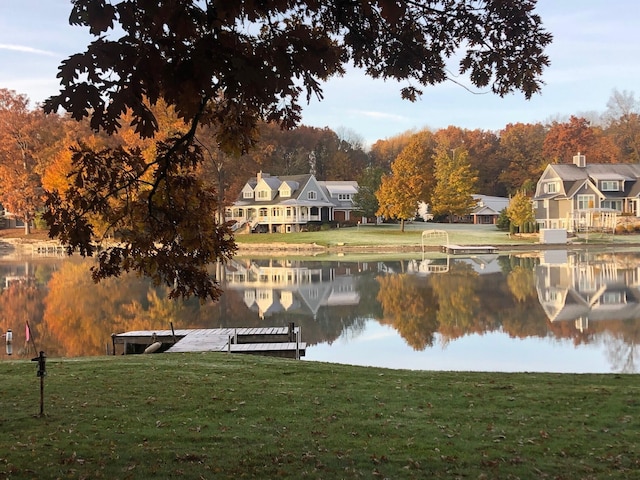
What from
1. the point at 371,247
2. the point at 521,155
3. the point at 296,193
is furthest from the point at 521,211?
the point at 521,155

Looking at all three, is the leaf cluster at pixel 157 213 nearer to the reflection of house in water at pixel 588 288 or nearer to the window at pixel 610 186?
the reflection of house in water at pixel 588 288

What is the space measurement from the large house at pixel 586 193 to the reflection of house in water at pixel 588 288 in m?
21.1

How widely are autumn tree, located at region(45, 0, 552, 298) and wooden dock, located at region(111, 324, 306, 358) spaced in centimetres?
689

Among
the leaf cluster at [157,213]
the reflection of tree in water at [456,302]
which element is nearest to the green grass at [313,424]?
the leaf cluster at [157,213]

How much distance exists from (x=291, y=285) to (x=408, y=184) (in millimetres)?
33980

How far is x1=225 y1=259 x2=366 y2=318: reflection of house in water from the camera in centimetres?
2173

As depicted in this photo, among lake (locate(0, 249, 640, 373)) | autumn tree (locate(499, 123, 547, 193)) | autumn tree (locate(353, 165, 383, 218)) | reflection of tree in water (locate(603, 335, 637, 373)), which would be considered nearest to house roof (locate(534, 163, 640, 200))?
autumn tree (locate(353, 165, 383, 218))

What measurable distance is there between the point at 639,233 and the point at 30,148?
5733 centimetres

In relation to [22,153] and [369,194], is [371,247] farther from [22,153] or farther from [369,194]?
[22,153]

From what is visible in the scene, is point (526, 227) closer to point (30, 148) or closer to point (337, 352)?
point (337, 352)

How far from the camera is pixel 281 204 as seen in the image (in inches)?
2581

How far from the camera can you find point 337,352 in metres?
14.1

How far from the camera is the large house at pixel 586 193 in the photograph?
5666 centimetres

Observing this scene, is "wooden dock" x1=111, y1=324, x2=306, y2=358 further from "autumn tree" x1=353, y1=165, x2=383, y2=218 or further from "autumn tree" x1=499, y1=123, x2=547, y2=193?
"autumn tree" x1=499, y1=123, x2=547, y2=193
